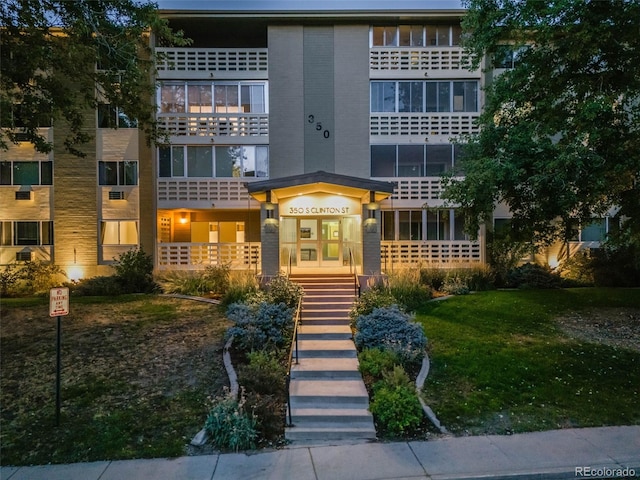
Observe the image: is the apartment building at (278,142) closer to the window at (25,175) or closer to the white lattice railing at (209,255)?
the window at (25,175)

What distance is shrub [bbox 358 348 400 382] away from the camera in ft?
24.3

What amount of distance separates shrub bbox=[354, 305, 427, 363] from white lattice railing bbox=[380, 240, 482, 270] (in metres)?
8.26

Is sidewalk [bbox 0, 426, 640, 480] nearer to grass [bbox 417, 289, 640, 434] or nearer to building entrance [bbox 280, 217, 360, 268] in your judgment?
grass [bbox 417, 289, 640, 434]

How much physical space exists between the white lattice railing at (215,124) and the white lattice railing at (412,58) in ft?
18.8

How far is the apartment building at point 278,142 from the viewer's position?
1709cm

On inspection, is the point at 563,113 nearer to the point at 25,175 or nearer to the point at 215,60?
the point at 215,60

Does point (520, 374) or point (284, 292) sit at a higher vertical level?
point (284, 292)

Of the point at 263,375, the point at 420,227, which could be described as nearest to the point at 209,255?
the point at 420,227

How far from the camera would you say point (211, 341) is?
364 inches

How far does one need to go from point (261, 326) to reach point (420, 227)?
11.0 meters

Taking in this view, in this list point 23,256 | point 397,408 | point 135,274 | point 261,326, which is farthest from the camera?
point 23,256

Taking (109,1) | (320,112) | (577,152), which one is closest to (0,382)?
(109,1)

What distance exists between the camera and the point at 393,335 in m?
8.36

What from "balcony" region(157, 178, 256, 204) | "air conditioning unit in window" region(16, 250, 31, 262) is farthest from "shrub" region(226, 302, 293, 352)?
"air conditioning unit in window" region(16, 250, 31, 262)
